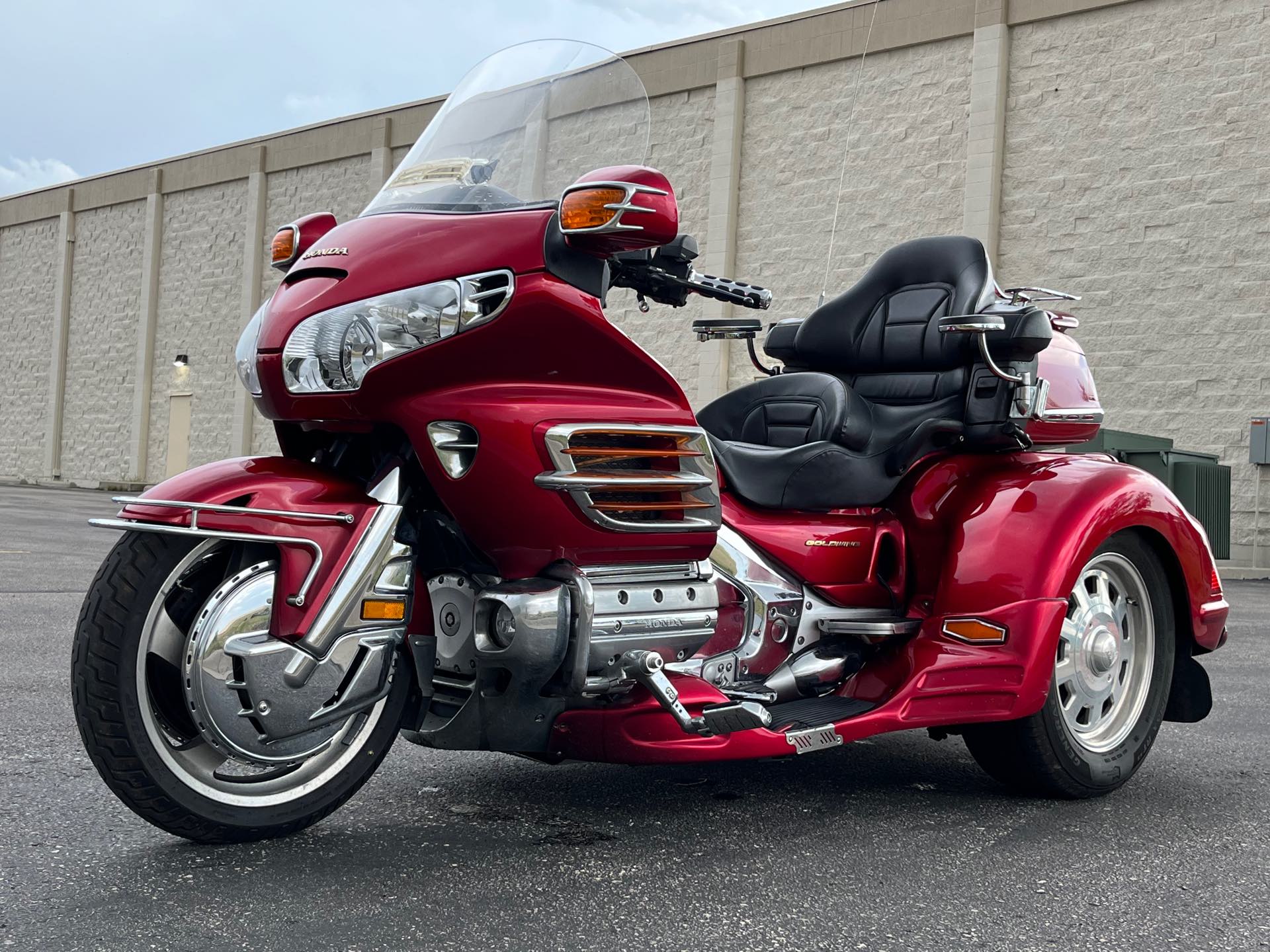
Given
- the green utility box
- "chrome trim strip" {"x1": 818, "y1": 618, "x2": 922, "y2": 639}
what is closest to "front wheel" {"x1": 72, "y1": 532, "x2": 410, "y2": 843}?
"chrome trim strip" {"x1": 818, "y1": 618, "x2": 922, "y2": 639}

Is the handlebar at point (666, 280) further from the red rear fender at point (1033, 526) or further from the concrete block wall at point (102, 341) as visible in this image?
the concrete block wall at point (102, 341)

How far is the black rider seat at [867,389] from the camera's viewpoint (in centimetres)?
384

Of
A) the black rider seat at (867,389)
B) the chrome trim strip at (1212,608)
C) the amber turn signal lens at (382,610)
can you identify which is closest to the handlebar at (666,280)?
the black rider seat at (867,389)

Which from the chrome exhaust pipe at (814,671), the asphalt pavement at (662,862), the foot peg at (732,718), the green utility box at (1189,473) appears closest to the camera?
the asphalt pavement at (662,862)

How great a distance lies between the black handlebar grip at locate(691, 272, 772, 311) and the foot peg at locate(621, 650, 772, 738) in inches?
36.6

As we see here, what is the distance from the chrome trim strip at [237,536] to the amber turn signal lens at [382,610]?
0.14 m

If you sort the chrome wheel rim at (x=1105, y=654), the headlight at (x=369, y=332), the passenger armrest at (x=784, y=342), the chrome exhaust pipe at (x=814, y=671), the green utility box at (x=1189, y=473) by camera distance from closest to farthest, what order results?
the headlight at (x=369, y=332) < the chrome exhaust pipe at (x=814, y=671) < the chrome wheel rim at (x=1105, y=654) < the passenger armrest at (x=784, y=342) < the green utility box at (x=1189, y=473)

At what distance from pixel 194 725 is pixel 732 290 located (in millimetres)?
1663

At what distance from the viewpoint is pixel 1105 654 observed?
13.1 feet

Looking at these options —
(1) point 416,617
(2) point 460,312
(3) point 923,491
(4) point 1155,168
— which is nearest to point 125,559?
(1) point 416,617

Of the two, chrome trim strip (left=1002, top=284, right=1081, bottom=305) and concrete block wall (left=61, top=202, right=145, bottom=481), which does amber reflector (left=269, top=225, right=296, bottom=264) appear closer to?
chrome trim strip (left=1002, top=284, right=1081, bottom=305)

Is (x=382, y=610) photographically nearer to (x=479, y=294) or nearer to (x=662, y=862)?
(x=479, y=294)

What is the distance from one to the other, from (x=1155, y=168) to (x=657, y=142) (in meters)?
7.93

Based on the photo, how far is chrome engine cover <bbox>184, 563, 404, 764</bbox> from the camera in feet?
8.86
